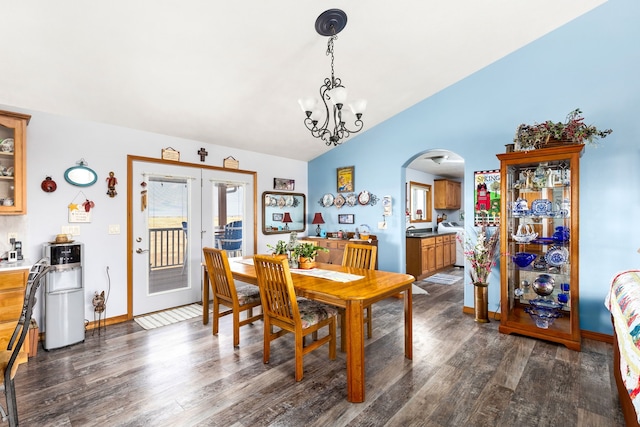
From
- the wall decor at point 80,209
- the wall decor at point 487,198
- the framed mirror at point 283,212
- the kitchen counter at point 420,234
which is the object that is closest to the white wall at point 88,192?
the wall decor at point 80,209

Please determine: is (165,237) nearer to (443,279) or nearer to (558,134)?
(558,134)

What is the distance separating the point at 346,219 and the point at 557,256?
2.93 meters

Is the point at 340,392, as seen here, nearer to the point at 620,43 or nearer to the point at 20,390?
the point at 20,390

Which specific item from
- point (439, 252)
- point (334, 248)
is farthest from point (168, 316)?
point (439, 252)

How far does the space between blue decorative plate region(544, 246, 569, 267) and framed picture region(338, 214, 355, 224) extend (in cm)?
273

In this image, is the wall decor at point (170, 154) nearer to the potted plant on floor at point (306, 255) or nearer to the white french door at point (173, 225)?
the white french door at point (173, 225)

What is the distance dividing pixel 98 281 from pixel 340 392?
294 centimetres

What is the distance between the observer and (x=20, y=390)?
2.23m

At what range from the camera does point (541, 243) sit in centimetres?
320

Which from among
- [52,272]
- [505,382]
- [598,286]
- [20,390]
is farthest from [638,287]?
[52,272]

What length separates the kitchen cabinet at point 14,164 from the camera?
2.74 m

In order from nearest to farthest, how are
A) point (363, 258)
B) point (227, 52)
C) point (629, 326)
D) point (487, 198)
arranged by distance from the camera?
point (629, 326) < point (227, 52) < point (363, 258) < point (487, 198)

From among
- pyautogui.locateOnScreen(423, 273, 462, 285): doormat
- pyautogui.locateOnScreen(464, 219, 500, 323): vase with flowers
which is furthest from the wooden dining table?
pyautogui.locateOnScreen(423, 273, 462, 285): doormat

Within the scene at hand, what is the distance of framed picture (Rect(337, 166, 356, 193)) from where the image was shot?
16.9 ft
